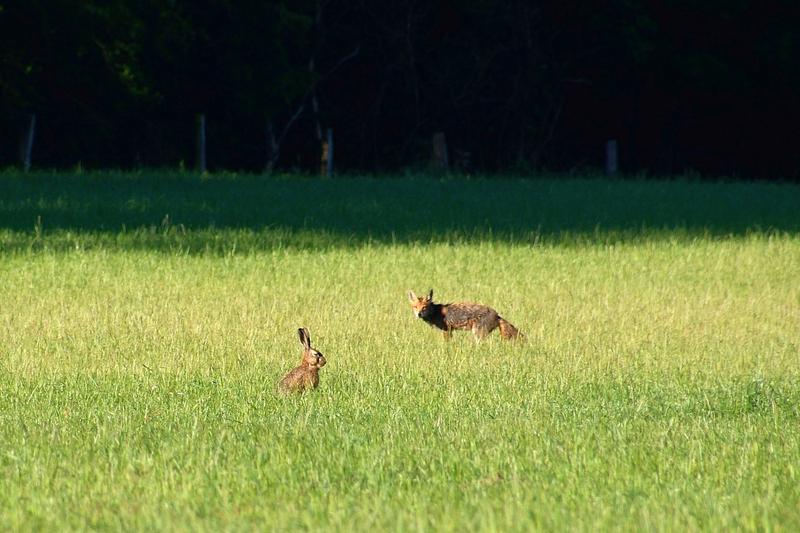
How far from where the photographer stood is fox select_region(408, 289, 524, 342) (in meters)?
10.7

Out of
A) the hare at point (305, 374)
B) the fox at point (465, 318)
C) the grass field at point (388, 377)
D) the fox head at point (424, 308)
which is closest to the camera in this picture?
the grass field at point (388, 377)

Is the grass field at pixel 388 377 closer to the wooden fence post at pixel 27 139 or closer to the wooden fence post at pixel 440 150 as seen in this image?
the wooden fence post at pixel 27 139

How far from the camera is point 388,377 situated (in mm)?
9008

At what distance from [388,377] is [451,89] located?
35021 mm

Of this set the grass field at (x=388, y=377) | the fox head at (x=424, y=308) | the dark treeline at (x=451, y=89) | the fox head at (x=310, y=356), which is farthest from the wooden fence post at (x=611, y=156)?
the fox head at (x=310, y=356)

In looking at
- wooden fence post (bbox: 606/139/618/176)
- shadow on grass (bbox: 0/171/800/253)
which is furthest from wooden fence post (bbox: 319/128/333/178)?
wooden fence post (bbox: 606/139/618/176)

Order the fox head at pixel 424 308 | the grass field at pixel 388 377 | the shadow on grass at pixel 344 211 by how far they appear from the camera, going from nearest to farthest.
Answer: the grass field at pixel 388 377 < the fox head at pixel 424 308 < the shadow on grass at pixel 344 211

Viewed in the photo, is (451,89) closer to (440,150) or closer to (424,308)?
(440,150)

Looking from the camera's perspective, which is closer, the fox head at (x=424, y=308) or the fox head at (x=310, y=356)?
the fox head at (x=310, y=356)

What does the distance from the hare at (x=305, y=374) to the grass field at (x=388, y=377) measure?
11 cm

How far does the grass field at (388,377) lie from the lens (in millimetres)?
5766

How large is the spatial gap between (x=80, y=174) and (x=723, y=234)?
1467 centimetres

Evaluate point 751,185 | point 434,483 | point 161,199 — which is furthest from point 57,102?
point 434,483

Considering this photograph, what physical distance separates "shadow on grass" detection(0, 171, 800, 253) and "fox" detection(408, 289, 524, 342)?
259 inches
